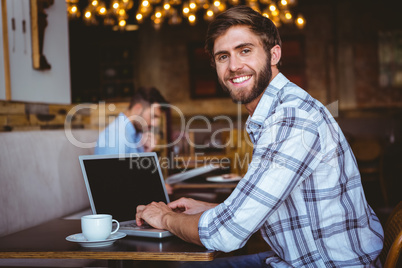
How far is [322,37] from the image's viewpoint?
8469 millimetres

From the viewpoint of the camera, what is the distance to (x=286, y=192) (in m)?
1.19

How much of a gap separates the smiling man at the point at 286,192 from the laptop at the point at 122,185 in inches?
3.7

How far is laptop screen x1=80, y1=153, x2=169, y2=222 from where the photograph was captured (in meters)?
1.50

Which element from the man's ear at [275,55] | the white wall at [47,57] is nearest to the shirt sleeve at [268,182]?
the man's ear at [275,55]

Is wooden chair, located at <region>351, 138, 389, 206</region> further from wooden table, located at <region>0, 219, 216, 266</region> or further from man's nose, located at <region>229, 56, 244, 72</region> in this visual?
wooden table, located at <region>0, 219, 216, 266</region>

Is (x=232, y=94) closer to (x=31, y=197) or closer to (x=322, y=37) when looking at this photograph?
A: (x=31, y=197)

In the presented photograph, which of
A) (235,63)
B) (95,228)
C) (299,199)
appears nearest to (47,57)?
(235,63)

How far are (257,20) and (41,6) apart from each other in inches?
83.4

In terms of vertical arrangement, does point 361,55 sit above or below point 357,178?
above

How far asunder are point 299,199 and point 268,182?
0.58 feet

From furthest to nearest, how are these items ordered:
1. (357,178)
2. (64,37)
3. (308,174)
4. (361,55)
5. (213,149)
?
(361,55) → (213,149) → (64,37) → (357,178) → (308,174)

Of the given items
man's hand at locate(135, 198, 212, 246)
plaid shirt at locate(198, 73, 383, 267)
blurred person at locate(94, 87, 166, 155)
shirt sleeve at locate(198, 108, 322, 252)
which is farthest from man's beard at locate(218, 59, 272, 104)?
blurred person at locate(94, 87, 166, 155)

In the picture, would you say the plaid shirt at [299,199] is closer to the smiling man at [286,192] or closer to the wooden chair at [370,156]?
the smiling man at [286,192]

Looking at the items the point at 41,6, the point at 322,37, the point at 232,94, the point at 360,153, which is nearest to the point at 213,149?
the point at 360,153
